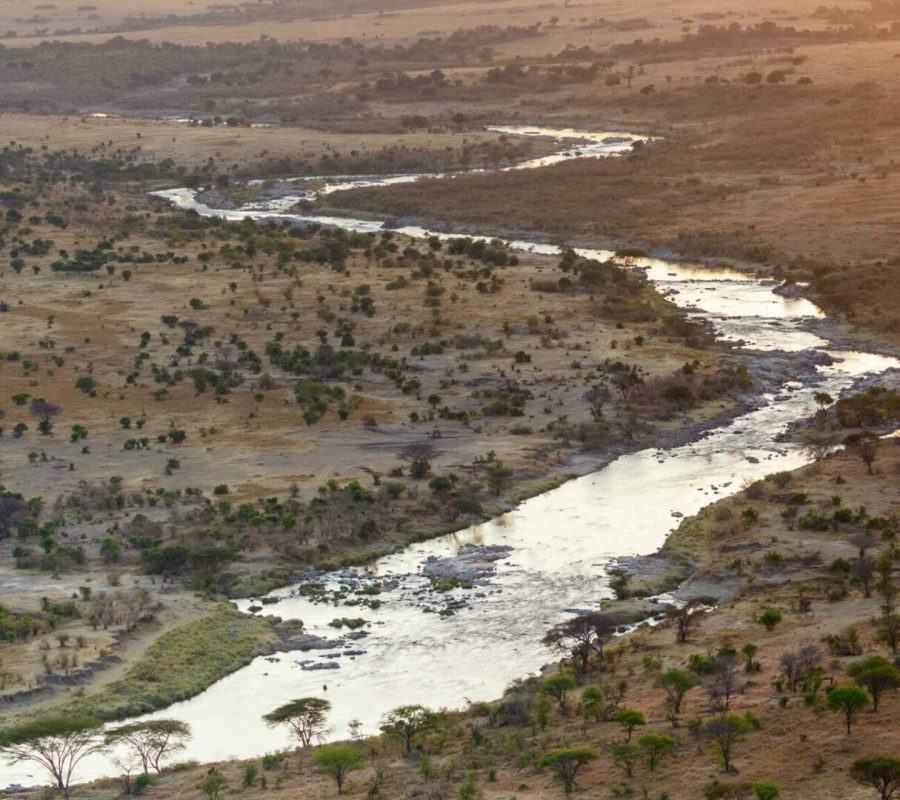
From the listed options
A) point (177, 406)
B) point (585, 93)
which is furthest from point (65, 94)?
point (177, 406)

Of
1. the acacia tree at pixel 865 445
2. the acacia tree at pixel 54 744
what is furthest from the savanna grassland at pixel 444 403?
the acacia tree at pixel 54 744

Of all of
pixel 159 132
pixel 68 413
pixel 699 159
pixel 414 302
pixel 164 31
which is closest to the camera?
pixel 68 413

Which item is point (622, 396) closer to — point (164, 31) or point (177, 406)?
point (177, 406)

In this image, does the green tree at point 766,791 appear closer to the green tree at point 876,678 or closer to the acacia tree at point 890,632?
the green tree at point 876,678

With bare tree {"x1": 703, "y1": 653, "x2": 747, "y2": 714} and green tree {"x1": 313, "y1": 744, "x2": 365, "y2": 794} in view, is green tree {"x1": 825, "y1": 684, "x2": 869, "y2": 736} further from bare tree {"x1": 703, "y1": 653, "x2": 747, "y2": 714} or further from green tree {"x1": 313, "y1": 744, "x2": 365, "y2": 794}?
green tree {"x1": 313, "y1": 744, "x2": 365, "y2": 794}

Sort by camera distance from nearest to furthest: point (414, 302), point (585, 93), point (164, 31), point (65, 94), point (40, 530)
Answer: point (40, 530)
point (414, 302)
point (585, 93)
point (65, 94)
point (164, 31)

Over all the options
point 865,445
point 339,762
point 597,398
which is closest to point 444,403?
point 597,398
